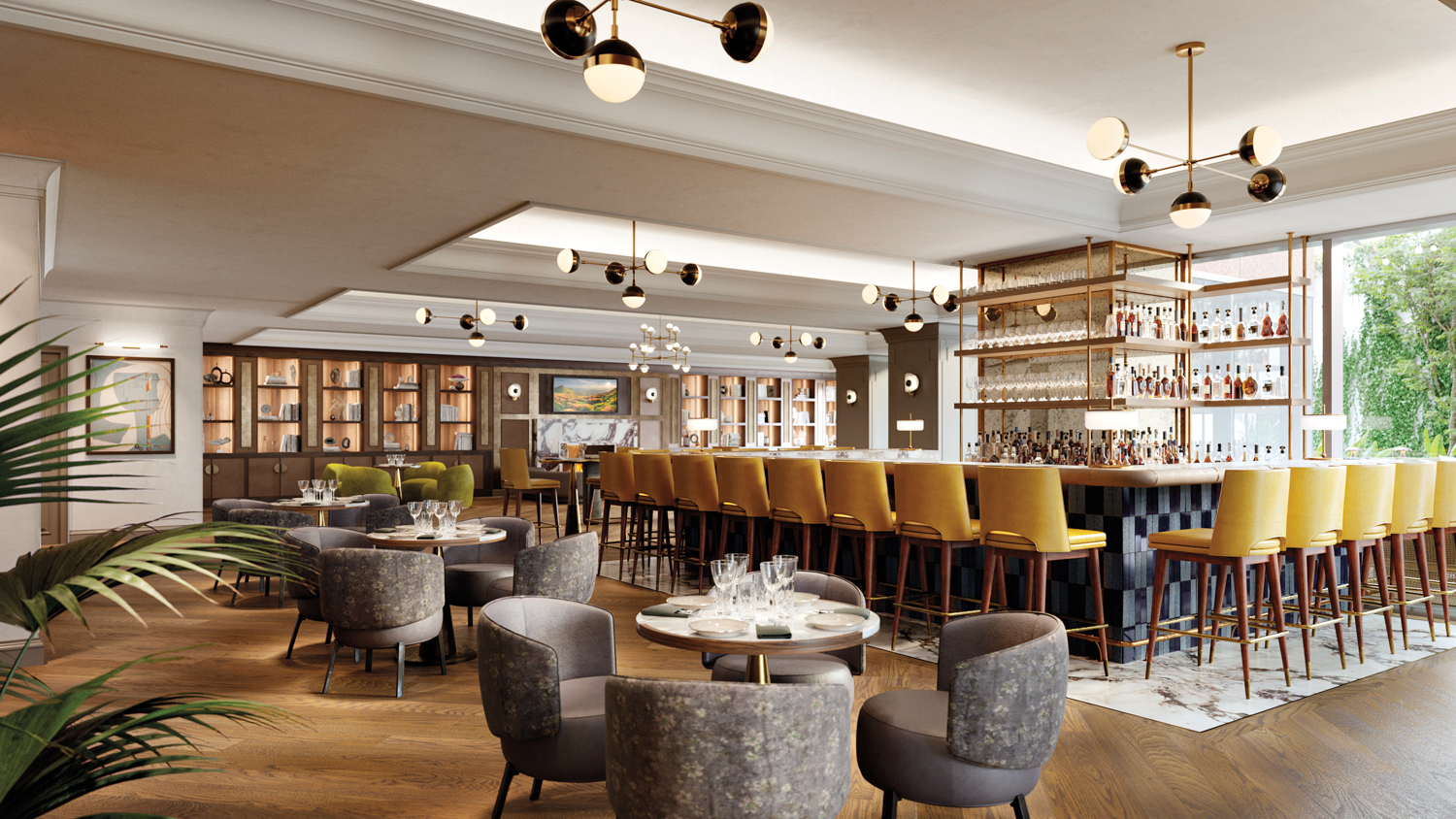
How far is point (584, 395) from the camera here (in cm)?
1666

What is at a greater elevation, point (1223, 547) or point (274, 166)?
point (274, 166)

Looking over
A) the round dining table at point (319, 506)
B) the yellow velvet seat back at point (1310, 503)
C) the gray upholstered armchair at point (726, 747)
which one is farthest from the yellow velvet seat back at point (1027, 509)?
the round dining table at point (319, 506)

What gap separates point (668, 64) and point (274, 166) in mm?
2203

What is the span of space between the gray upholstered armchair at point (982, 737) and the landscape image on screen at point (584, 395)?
46.5 ft

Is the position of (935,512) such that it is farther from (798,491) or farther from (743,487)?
(743,487)

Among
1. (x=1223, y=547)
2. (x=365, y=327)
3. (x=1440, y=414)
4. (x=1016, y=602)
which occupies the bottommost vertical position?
(x=1016, y=602)

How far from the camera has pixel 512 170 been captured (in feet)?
16.5

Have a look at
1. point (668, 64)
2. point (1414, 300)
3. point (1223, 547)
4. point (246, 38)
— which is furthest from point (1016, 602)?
point (1414, 300)

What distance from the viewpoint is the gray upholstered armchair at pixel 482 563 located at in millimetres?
5480

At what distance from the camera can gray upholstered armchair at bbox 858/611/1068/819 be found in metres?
2.46

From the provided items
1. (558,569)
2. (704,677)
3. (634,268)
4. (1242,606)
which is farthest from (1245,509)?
(634,268)

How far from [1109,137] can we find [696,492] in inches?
150

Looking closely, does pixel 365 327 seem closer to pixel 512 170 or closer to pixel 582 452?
pixel 582 452

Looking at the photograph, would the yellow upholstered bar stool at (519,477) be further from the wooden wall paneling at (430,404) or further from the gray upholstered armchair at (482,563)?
the gray upholstered armchair at (482,563)
